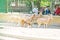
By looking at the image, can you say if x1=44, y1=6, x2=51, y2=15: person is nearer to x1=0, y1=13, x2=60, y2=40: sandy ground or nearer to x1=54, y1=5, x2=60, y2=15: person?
x1=54, y1=5, x2=60, y2=15: person

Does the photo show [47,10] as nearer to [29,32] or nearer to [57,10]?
[57,10]

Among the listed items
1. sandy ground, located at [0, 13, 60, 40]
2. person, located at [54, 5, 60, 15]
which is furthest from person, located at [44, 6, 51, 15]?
sandy ground, located at [0, 13, 60, 40]

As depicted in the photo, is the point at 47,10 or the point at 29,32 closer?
the point at 29,32

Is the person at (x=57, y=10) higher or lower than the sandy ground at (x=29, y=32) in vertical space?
higher

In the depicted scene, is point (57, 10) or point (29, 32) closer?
point (29, 32)

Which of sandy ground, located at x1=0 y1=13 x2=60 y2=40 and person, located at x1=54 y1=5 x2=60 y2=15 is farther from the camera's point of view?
person, located at x1=54 y1=5 x2=60 y2=15

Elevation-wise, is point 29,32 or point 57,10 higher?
point 57,10

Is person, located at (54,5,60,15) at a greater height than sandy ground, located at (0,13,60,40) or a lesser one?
greater

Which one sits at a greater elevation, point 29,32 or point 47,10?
point 47,10

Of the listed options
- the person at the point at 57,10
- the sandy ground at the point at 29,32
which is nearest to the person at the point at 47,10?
the person at the point at 57,10

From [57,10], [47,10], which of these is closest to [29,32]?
[47,10]

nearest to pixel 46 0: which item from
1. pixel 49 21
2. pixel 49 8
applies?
pixel 49 8

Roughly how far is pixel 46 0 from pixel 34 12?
1.27ft

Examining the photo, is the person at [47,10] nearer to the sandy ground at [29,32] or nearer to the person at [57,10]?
the person at [57,10]
